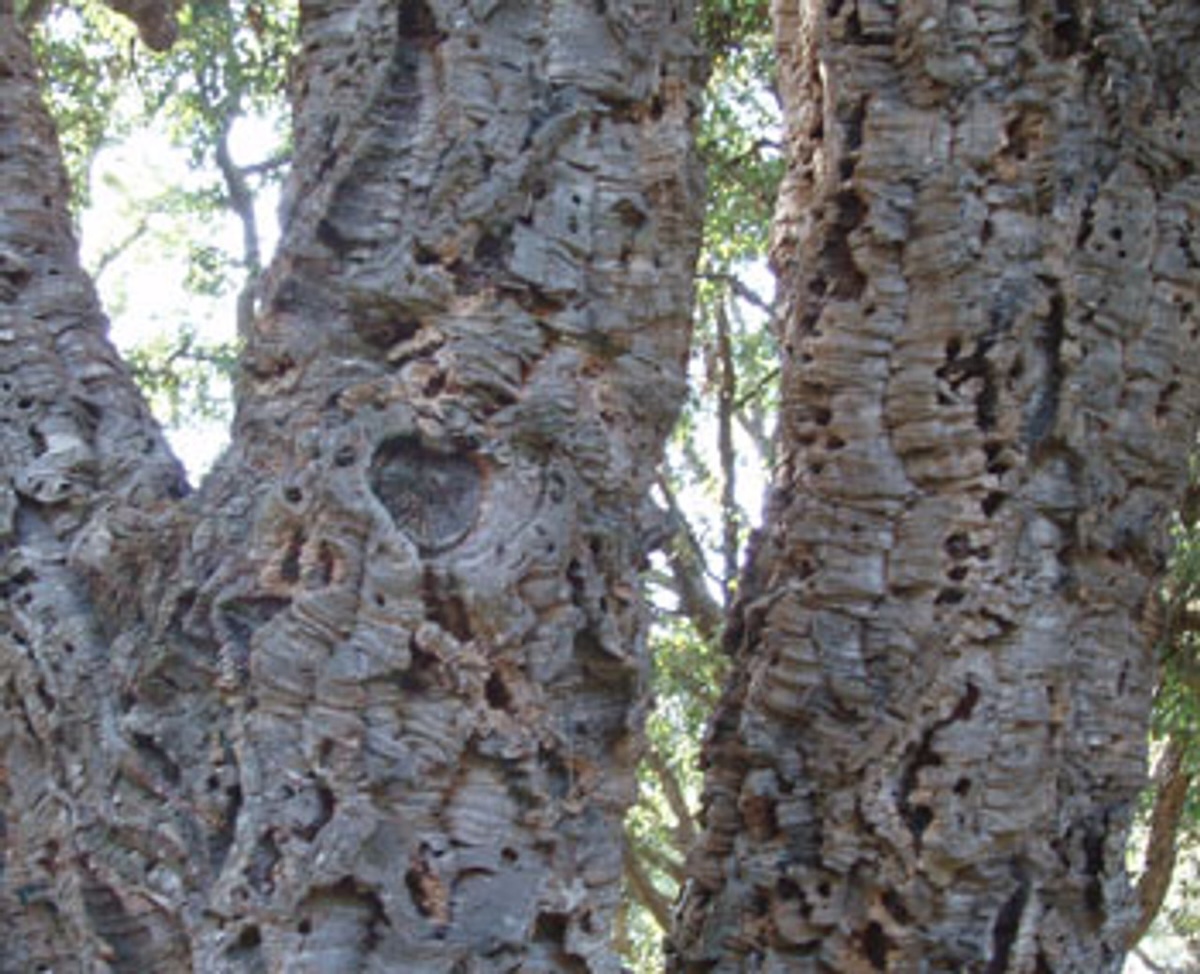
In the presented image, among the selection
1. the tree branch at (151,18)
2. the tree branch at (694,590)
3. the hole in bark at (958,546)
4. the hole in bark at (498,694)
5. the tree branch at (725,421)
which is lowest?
the hole in bark at (498,694)

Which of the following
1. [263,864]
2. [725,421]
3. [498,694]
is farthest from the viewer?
[725,421]

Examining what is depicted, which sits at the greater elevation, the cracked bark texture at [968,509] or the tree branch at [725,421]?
the tree branch at [725,421]

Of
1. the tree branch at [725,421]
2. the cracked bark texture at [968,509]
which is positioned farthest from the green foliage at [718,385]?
the cracked bark texture at [968,509]

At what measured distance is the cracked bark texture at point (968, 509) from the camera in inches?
91.4

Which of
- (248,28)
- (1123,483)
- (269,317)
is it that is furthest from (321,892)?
(248,28)

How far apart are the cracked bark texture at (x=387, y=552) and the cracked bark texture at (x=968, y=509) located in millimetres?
458

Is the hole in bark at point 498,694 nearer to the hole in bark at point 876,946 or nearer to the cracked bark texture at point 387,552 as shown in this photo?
the cracked bark texture at point 387,552

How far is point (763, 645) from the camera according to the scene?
8.14 ft

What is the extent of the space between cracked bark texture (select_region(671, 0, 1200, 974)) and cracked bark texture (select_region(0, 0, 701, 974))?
458 millimetres

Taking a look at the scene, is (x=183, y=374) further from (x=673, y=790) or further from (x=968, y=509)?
(x=968, y=509)

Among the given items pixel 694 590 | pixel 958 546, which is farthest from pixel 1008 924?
pixel 694 590

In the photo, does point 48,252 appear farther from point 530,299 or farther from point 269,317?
point 530,299

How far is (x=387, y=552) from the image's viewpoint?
182 cm

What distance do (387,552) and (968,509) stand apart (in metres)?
0.95
